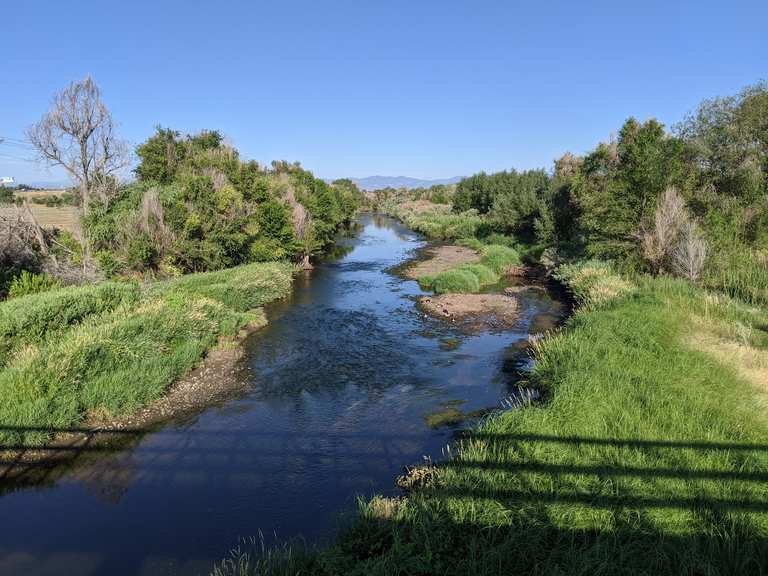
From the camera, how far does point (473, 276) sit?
31953 mm

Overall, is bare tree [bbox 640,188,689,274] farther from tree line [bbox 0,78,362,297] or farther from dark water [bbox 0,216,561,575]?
tree line [bbox 0,78,362,297]

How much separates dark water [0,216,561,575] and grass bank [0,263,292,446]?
1.55 meters

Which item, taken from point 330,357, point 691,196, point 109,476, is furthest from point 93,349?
point 691,196

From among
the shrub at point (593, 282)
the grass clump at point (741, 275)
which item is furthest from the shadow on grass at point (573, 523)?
the grass clump at point (741, 275)

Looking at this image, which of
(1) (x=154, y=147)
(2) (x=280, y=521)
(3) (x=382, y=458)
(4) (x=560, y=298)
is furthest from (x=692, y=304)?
(1) (x=154, y=147)

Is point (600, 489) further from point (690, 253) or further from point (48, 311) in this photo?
point (690, 253)

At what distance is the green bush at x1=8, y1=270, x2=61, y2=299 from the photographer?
1795 cm

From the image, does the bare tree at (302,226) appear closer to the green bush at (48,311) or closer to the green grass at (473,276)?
the green grass at (473,276)

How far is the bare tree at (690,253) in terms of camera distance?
904 inches

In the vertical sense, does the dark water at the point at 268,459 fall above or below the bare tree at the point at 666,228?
below

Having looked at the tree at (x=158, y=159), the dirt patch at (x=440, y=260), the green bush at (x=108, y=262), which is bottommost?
the dirt patch at (x=440, y=260)

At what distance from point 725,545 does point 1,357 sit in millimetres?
16514

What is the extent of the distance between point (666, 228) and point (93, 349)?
26.1m

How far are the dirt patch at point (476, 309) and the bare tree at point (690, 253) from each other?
26.9 feet
